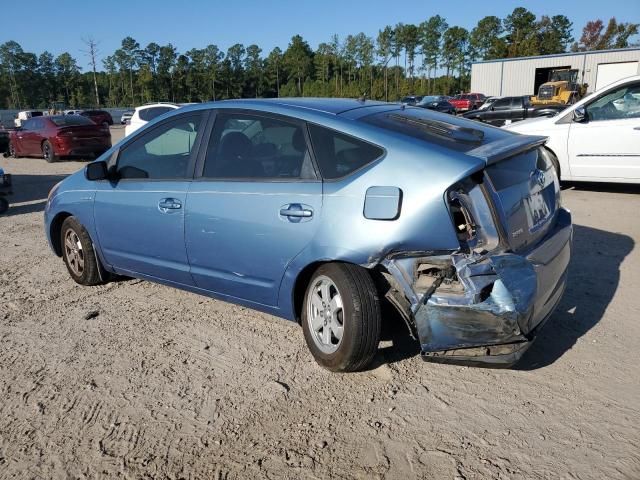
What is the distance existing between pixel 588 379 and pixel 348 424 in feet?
4.75

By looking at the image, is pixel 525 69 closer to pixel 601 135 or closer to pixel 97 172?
pixel 601 135

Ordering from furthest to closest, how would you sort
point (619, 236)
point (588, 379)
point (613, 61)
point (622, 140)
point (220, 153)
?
point (613, 61) < point (622, 140) < point (619, 236) < point (220, 153) < point (588, 379)

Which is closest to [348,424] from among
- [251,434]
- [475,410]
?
[251,434]

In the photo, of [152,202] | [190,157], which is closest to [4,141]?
[152,202]

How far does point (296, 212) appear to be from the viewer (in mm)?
3320

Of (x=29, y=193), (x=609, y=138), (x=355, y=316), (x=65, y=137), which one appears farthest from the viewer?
(x=65, y=137)

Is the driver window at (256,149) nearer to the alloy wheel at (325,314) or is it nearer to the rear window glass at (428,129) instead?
the rear window glass at (428,129)

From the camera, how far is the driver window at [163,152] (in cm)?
410

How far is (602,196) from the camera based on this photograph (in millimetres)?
8445

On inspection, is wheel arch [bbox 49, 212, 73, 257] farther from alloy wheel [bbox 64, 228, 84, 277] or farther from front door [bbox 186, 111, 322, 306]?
front door [bbox 186, 111, 322, 306]

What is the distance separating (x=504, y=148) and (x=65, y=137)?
51.2 feet

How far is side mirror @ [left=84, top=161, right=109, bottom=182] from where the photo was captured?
4.51 meters

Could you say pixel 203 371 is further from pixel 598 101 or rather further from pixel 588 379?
pixel 598 101

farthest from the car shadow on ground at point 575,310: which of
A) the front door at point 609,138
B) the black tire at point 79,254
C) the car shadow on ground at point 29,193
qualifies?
the car shadow on ground at point 29,193
